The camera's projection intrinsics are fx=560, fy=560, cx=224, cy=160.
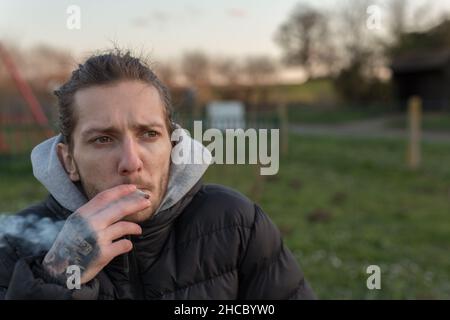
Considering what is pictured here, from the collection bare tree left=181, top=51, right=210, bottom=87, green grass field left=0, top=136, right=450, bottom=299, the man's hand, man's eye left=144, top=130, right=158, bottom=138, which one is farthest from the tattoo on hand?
bare tree left=181, top=51, right=210, bottom=87

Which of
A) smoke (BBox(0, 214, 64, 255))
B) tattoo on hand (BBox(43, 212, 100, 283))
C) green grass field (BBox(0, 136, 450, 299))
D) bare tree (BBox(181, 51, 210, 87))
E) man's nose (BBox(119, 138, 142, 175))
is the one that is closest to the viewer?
tattoo on hand (BBox(43, 212, 100, 283))

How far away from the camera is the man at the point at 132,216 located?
4.13ft

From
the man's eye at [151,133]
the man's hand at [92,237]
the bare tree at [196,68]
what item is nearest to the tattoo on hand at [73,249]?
the man's hand at [92,237]

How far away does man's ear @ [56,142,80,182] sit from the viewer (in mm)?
1498

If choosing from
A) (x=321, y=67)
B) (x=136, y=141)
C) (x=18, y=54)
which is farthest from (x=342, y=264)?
(x=321, y=67)

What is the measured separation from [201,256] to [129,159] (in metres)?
0.38

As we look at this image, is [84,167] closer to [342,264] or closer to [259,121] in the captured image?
[342,264]

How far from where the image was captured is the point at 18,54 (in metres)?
15.0

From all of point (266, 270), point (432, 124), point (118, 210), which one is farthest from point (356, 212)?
point (432, 124)

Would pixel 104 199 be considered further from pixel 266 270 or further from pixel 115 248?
pixel 266 270

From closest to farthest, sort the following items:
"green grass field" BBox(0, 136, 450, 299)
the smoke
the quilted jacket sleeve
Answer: the smoke, the quilted jacket sleeve, "green grass field" BBox(0, 136, 450, 299)

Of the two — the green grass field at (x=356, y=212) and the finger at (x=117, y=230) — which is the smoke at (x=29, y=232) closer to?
the finger at (x=117, y=230)

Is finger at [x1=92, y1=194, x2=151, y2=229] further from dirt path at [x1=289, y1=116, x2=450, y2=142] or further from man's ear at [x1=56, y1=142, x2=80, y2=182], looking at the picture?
dirt path at [x1=289, y1=116, x2=450, y2=142]
